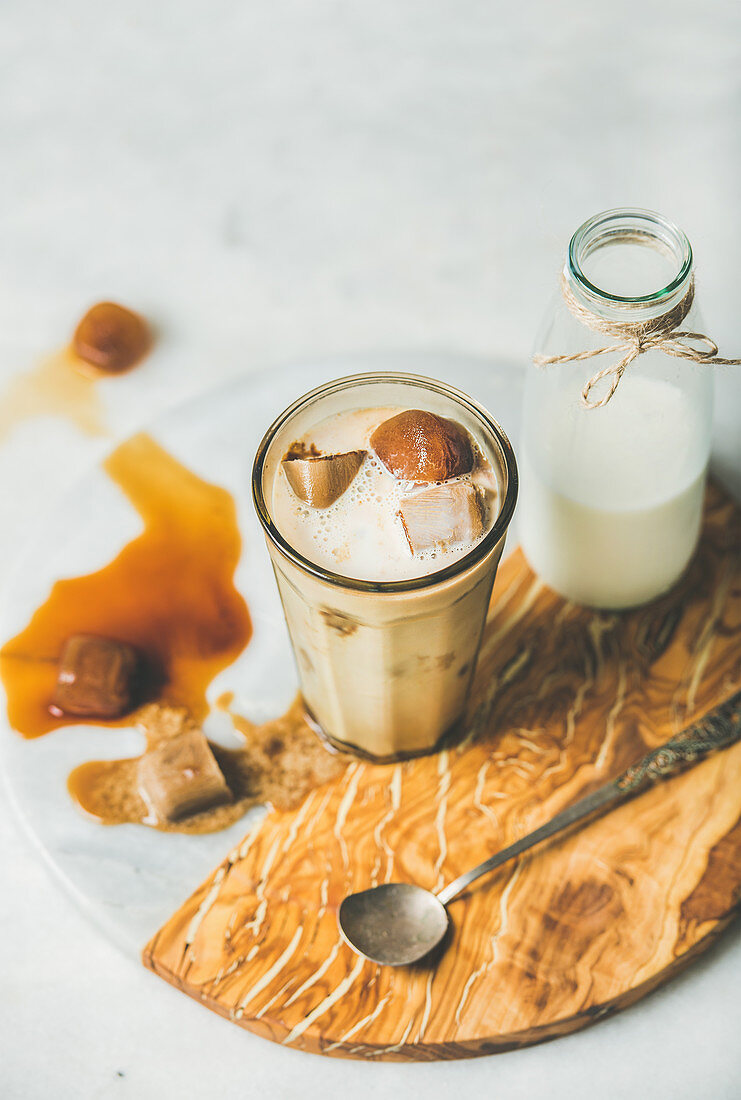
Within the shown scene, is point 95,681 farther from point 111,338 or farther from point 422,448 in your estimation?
point 111,338

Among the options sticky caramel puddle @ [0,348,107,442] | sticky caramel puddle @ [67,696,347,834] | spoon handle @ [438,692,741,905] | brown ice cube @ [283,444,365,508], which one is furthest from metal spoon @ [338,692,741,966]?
sticky caramel puddle @ [0,348,107,442]

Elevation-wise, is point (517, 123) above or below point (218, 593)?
above

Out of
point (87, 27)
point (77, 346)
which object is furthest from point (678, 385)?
point (87, 27)

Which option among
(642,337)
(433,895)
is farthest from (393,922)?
(642,337)

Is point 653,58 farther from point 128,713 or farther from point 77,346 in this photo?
point 128,713

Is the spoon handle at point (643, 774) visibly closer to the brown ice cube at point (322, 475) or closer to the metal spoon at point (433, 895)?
the metal spoon at point (433, 895)

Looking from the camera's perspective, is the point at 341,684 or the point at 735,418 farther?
the point at 735,418

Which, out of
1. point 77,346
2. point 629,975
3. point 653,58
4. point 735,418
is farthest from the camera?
point 653,58
